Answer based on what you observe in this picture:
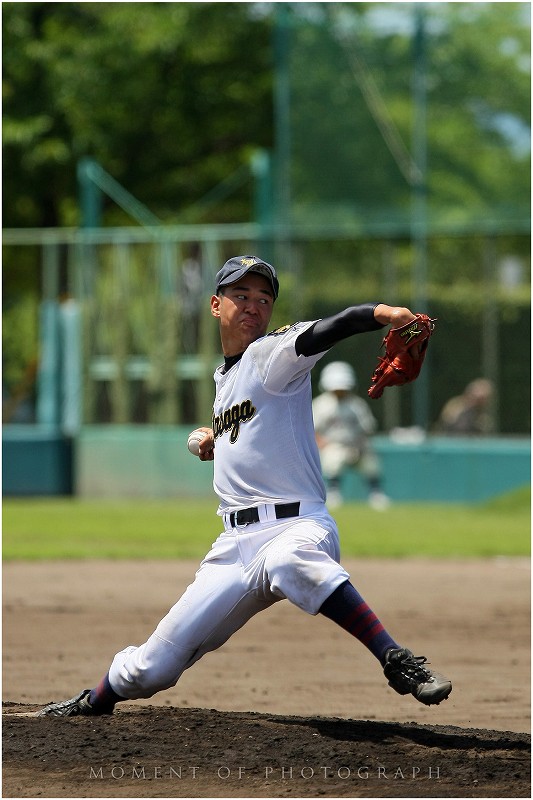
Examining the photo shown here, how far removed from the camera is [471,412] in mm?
20656

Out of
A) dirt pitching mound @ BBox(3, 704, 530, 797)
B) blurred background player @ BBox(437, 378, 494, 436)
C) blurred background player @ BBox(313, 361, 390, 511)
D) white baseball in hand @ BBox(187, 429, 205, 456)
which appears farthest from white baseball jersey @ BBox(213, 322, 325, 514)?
blurred background player @ BBox(437, 378, 494, 436)

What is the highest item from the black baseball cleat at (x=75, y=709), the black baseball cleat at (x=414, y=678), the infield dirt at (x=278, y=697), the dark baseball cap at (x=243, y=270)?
the dark baseball cap at (x=243, y=270)

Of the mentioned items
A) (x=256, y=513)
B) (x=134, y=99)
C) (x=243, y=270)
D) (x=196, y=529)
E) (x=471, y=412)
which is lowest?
(x=196, y=529)

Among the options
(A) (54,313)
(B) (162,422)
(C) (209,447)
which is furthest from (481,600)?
(A) (54,313)

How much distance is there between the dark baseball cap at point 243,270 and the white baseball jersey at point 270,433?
24 centimetres

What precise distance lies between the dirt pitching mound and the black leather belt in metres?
0.80

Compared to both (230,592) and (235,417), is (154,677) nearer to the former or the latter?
(230,592)

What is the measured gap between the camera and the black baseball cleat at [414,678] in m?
5.12

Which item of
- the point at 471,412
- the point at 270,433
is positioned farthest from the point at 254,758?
the point at 471,412

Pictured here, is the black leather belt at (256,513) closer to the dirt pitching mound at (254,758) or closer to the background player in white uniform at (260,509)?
the background player in white uniform at (260,509)

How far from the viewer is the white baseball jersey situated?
5520 millimetres

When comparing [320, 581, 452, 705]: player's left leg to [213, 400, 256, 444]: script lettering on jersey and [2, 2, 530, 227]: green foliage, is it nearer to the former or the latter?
[213, 400, 256, 444]: script lettering on jersey

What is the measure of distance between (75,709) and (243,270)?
1.92m

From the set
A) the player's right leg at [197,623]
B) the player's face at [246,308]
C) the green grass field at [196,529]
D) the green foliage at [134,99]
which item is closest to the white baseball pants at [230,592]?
the player's right leg at [197,623]
